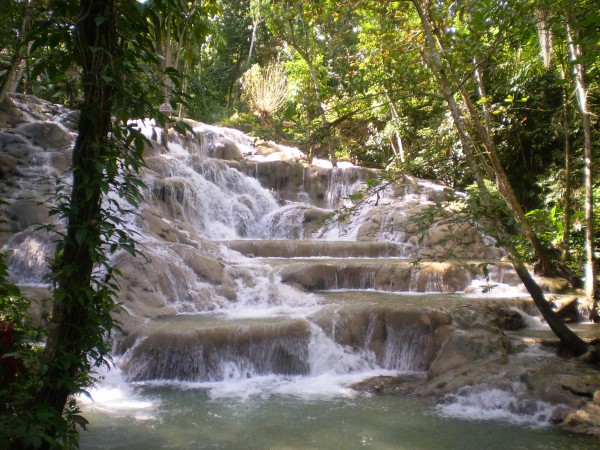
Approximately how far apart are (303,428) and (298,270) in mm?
5245

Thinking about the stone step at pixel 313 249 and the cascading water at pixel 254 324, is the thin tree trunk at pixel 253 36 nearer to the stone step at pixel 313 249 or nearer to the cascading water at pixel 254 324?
the cascading water at pixel 254 324

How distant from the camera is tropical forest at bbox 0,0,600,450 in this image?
79.8 inches

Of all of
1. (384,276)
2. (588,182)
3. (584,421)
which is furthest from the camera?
(384,276)

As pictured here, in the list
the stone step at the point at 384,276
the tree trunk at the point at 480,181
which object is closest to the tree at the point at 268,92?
the stone step at the point at 384,276

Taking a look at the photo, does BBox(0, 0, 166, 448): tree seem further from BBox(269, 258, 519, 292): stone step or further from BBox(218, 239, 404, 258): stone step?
BBox(218, 239, 404, 258): stone step

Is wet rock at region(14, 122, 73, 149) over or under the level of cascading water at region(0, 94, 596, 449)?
over

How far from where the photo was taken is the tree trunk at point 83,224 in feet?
6.45

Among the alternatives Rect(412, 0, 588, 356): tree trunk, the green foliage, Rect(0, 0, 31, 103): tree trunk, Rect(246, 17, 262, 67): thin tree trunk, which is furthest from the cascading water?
Rect(246, 17, 262, 67): thin tree trunk

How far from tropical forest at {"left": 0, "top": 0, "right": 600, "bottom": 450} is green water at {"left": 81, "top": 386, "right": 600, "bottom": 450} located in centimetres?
3

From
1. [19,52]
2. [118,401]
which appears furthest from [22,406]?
[19,52]

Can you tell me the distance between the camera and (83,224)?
6.48ft

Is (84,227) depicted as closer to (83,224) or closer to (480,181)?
(83,224)

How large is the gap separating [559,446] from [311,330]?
3586 millimetres

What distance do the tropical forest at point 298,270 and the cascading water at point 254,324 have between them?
0.04 meters
